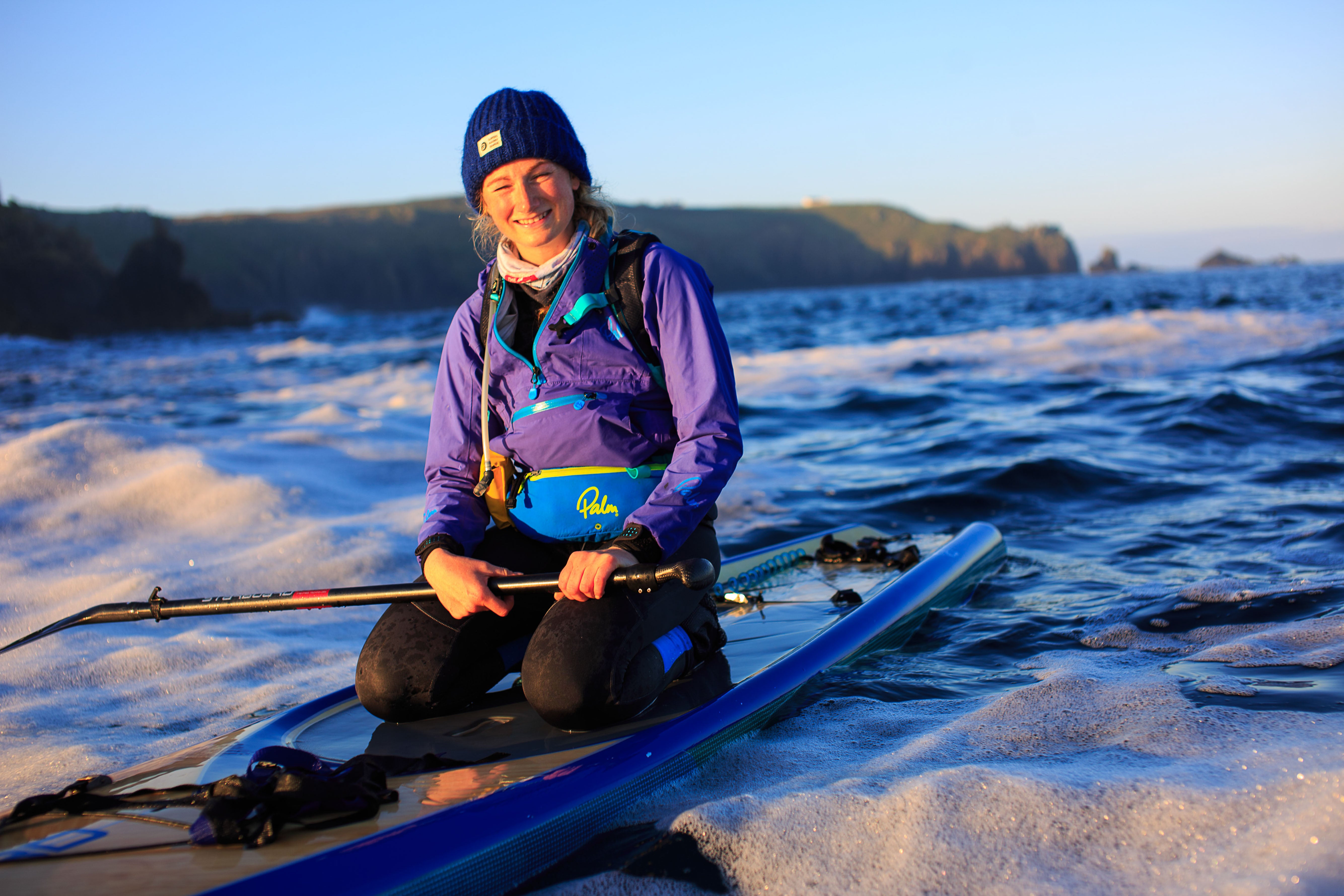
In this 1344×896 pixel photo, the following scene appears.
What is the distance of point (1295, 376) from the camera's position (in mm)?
11867

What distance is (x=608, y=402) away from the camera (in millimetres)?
2715

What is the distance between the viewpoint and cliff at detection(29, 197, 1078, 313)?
104438mm

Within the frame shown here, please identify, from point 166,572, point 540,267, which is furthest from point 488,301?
point 166,572

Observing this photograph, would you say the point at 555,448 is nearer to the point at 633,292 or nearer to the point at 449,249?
the point at 633,292

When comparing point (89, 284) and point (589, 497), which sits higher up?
point (89, 284)

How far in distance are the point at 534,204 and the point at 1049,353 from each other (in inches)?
610

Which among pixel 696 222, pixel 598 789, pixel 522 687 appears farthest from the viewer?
pixel 696 222

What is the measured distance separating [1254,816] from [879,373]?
44.9 ft

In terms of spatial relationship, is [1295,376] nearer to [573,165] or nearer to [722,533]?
[722,533]

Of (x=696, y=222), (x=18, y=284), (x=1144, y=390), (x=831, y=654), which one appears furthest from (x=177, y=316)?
(x=696, y=222)

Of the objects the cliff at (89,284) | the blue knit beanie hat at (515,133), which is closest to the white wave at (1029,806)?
the blue knit beanie hat at (515,133)

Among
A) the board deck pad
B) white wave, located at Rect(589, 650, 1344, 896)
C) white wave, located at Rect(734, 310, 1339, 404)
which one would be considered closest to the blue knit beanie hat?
the board deck pad

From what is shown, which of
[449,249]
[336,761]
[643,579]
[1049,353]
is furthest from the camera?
[449,249]

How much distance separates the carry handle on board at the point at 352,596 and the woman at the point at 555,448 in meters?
0.07
